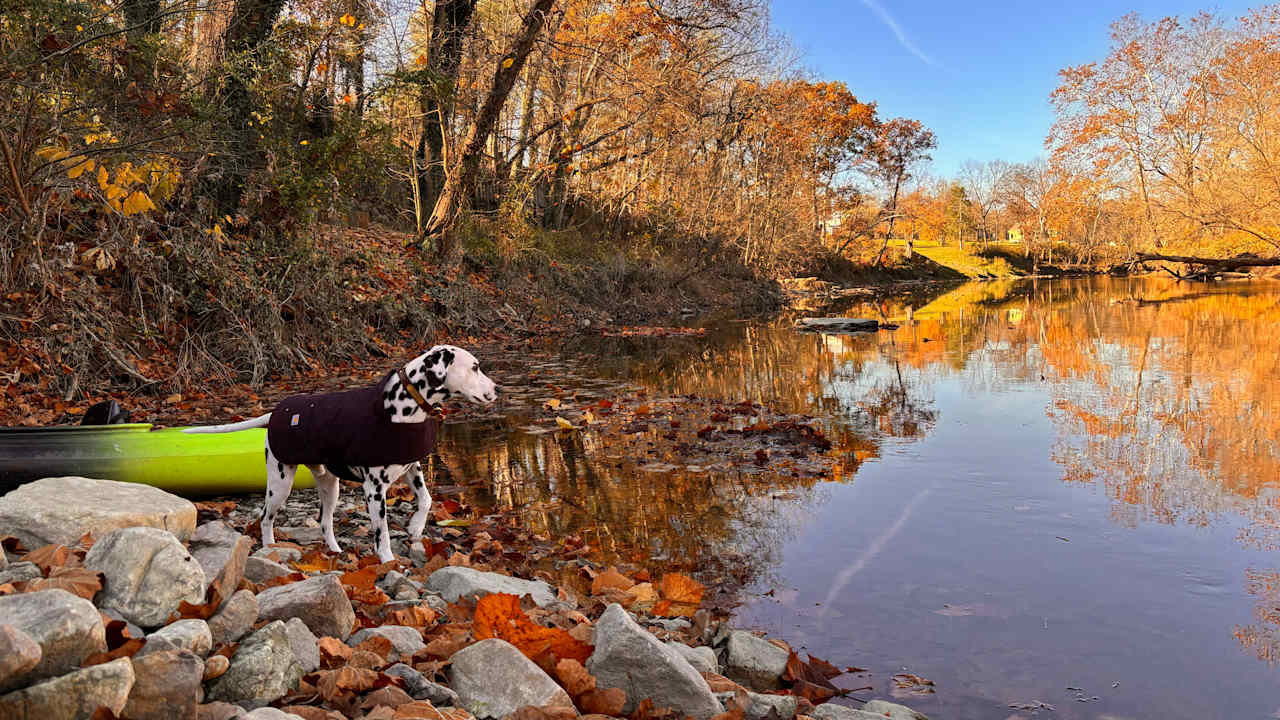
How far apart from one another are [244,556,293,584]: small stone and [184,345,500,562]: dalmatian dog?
44.0 inches

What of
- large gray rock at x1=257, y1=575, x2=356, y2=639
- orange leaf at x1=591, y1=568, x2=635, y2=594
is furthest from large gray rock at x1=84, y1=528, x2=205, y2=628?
orange leaf at x1=591, y1=568, x2=635, y2=594

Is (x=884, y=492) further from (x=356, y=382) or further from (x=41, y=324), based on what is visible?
(x=41, y=324)

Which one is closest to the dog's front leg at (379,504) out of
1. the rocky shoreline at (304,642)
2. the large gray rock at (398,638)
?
the rocky shoreline at (304,642)

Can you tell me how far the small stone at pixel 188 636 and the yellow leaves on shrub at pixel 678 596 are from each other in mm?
2573

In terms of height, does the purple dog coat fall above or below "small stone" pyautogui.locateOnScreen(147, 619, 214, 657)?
above

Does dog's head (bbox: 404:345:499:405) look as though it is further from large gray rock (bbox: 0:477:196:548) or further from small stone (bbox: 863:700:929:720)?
small stone (bbox: 863:700:929:720)

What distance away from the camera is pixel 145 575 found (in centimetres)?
300

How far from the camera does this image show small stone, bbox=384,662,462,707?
9.48 feet

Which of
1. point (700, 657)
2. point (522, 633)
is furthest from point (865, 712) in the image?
point (522, 633)

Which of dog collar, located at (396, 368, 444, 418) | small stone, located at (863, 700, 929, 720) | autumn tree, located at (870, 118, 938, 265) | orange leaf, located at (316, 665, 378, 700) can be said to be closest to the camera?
orange leaf, located at (316, 665, 378, 700)

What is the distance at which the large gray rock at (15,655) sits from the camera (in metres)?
2.19

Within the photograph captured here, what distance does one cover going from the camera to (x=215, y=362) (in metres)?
12.1

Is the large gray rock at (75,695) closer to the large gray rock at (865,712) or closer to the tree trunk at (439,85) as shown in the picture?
the large gray rock at (865,712)

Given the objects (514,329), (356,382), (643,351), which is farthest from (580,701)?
(514,329)
